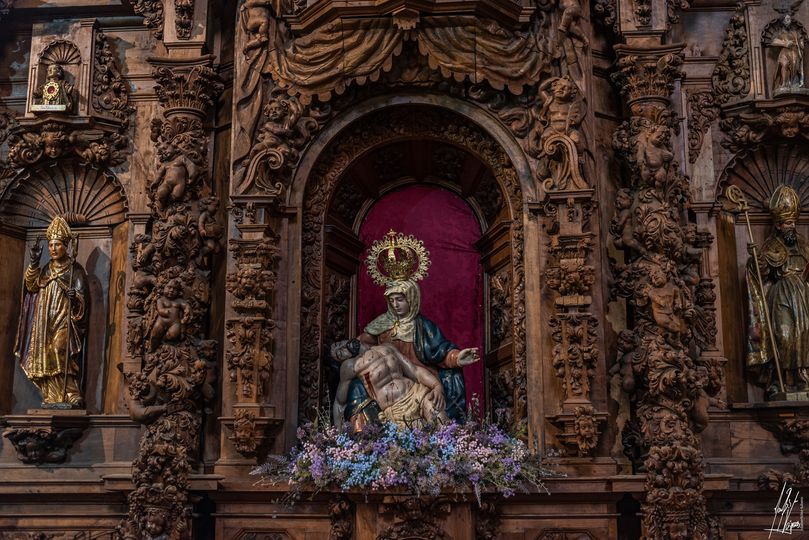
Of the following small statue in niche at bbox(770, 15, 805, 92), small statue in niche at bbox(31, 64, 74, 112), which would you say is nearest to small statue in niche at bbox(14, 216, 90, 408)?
small statue in niche at bbox(31, 64, 74, 112)

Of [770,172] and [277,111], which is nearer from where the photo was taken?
[277,111]

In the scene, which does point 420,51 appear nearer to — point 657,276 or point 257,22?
point 257,22

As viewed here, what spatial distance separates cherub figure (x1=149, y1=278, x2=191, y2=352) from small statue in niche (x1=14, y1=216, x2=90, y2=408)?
1292 millimetres

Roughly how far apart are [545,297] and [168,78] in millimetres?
4335

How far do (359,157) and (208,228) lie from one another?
1.80 m

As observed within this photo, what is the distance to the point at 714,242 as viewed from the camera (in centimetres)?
976

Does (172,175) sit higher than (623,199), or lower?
higher

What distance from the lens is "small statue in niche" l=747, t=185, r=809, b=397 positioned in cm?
942

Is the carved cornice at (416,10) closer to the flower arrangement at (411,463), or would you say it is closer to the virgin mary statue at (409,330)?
the virgin mary statue at (409,330)

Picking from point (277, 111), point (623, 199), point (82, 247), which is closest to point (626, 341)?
point (623, 199)

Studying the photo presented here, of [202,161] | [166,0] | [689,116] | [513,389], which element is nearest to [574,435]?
[513,389]

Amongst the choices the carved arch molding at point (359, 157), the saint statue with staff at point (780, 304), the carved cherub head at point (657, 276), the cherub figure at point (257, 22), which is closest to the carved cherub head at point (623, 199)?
the carved cherub head at point (657, 276)

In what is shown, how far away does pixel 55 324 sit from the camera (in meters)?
9.83

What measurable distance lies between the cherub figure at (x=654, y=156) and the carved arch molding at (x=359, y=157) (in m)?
1.24
